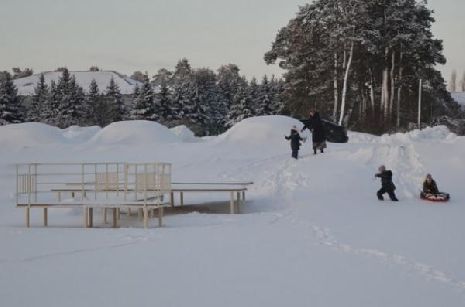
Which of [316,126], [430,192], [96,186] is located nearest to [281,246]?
[96,186]

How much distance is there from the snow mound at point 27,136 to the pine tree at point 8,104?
2671 cm

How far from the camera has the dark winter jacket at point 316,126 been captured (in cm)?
2061

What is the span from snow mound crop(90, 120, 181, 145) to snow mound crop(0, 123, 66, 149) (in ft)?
7.76

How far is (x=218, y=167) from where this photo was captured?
68.3 feet

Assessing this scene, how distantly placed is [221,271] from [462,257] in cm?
373

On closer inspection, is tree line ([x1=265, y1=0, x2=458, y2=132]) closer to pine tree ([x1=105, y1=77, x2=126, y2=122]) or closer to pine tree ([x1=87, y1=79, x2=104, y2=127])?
pine tree ([x1=105, y1=77, x2=126, y2=122])

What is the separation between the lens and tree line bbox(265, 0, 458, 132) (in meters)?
37.3

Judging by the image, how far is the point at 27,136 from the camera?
28.9m

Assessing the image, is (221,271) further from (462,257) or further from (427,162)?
(427,162)

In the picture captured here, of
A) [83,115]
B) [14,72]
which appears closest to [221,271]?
[83,115]

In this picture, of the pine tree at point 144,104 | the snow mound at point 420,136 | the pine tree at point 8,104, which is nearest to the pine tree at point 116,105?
the pine tree at point 144,104

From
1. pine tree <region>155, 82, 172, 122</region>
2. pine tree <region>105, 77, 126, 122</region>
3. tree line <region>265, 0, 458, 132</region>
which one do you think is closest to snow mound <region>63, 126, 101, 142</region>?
tree line <region>265, 0, 458, 132</region>

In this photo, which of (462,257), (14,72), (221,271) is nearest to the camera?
(221,271)

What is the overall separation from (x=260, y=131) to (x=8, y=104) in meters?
37.8
